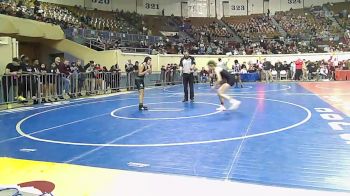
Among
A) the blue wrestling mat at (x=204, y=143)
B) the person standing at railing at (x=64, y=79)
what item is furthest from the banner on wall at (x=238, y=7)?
the blue wrestling mat at (x=204, y=143)

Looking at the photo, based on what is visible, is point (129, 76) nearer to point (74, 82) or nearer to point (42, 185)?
point (74, 82)

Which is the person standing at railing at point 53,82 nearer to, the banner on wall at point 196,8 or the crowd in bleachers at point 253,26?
the crowd in bleachers at point 253,26

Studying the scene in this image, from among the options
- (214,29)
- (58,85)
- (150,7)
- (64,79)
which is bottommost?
(58,85)

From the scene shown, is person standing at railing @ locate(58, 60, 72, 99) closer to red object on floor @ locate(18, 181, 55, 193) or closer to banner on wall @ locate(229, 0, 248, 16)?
red object on floor @ locate(18, 181, 55, 193)

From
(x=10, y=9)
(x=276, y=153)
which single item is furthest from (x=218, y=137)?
(x=10, y=9)

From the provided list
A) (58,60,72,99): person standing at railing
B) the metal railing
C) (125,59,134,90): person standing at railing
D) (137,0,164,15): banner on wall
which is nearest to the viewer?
the metal railing

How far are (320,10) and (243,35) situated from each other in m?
10.4

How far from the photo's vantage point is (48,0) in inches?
1355

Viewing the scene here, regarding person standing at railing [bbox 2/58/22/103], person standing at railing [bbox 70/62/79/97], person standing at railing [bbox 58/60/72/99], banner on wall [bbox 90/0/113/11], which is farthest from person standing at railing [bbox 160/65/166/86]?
banner on wall [bbox 90/0/113/11]

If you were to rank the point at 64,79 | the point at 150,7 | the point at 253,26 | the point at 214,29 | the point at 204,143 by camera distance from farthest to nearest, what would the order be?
1. the point at 150,7
2. the point at 253,26
3. the point at 214,29
4. the point at 64,79
5. the point at 204,143

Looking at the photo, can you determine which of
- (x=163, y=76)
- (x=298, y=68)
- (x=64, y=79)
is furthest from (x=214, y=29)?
(x=64, y=79)

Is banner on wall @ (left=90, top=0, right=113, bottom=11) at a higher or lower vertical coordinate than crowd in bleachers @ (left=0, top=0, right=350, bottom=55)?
higher

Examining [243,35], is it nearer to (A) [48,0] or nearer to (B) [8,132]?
(A) [48,0]

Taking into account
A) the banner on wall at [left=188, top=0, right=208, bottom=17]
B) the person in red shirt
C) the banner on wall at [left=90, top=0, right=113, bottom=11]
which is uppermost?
the banner on wall at [left=188, top=0, right=208, bottom=17]
